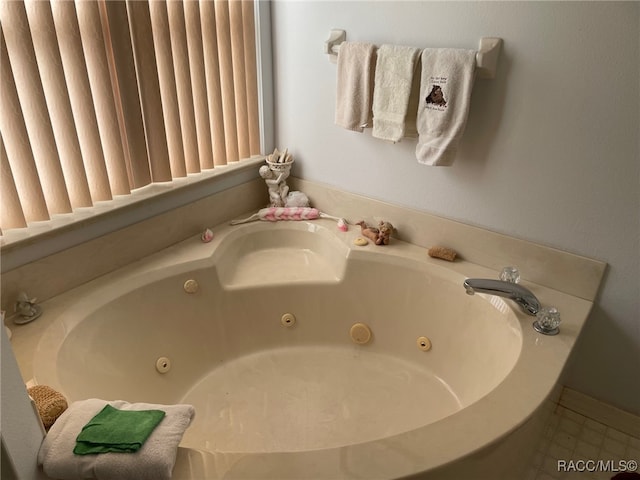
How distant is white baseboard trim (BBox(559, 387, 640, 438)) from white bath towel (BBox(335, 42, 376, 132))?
126 centimetres

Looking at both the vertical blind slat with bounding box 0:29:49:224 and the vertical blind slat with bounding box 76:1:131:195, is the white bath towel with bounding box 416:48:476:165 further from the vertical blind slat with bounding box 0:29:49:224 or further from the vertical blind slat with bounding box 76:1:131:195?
the vertical blind slat with bounding box 0:29:49:224

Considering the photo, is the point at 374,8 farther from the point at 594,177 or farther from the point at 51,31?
the point at 51,31

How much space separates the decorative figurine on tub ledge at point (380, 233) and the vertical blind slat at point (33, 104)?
1104 mm

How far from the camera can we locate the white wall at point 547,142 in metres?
1.38

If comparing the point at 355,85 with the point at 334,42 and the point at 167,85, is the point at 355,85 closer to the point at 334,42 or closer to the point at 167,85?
the point at 334,42

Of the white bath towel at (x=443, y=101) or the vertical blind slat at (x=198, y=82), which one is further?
the vertical blind slat at (x=198, y=82)

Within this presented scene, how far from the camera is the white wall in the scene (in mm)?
1378

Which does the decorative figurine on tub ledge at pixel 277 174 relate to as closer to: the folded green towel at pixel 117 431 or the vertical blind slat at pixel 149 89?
the vertical blind slat at pixel 149 89

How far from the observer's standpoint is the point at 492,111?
1.58 meters

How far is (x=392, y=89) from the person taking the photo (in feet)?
5.51

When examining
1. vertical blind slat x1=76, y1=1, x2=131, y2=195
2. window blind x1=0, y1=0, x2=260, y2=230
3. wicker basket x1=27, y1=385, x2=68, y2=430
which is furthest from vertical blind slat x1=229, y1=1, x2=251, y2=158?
wicker basket x1=27, y1=385, x2=68, y2=430

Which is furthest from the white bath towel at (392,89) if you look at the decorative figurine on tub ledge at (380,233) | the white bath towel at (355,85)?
the decorative figurine on tub ledge at (380,233)

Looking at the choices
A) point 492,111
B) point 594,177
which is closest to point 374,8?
point 492,111

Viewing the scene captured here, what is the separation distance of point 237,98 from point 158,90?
425 mm
